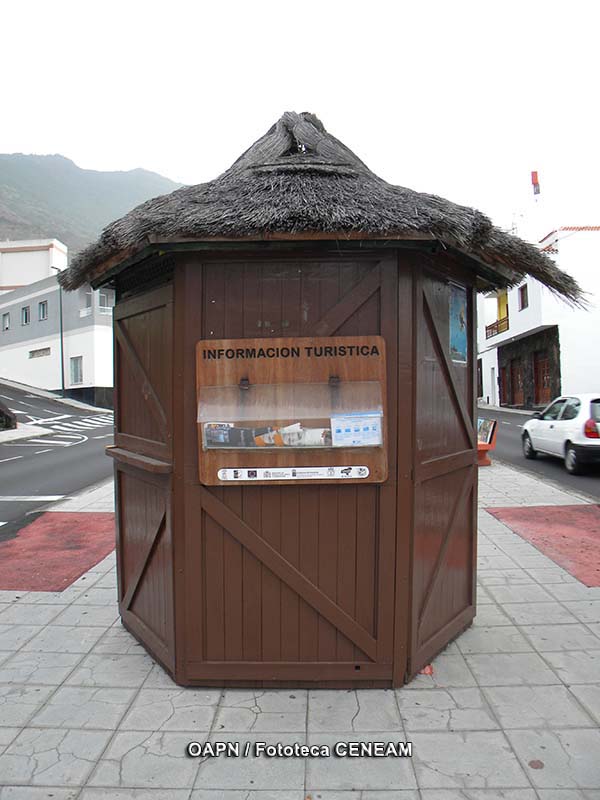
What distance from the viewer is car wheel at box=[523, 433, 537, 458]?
45.2 ft

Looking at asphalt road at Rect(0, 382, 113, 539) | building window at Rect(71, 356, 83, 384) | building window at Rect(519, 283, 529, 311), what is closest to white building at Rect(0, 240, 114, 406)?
building window at Rect(71, 356, 83, 384)

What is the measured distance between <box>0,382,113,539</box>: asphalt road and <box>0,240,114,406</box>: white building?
8567 mm

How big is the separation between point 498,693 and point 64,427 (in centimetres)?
2563

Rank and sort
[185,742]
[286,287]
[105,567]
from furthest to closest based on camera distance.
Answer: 1. [105,567]
2. [286,287]
3. [185,742]

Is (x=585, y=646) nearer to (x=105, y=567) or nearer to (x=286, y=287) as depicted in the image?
(x=286, y=287)

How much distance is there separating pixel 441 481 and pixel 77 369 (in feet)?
130

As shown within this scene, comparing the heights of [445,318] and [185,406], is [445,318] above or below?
above

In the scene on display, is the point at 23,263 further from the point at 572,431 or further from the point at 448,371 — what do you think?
the point at 448,371

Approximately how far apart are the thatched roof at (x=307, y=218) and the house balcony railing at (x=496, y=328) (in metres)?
33.1

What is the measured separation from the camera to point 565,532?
273 inches

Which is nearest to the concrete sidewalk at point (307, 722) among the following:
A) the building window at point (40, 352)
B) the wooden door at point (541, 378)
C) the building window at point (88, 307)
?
the wooden door at point (541, 378)

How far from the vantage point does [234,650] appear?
3396 mm

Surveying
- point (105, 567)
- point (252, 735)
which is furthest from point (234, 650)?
point (105, 567)

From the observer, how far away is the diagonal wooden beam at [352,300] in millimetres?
3227
